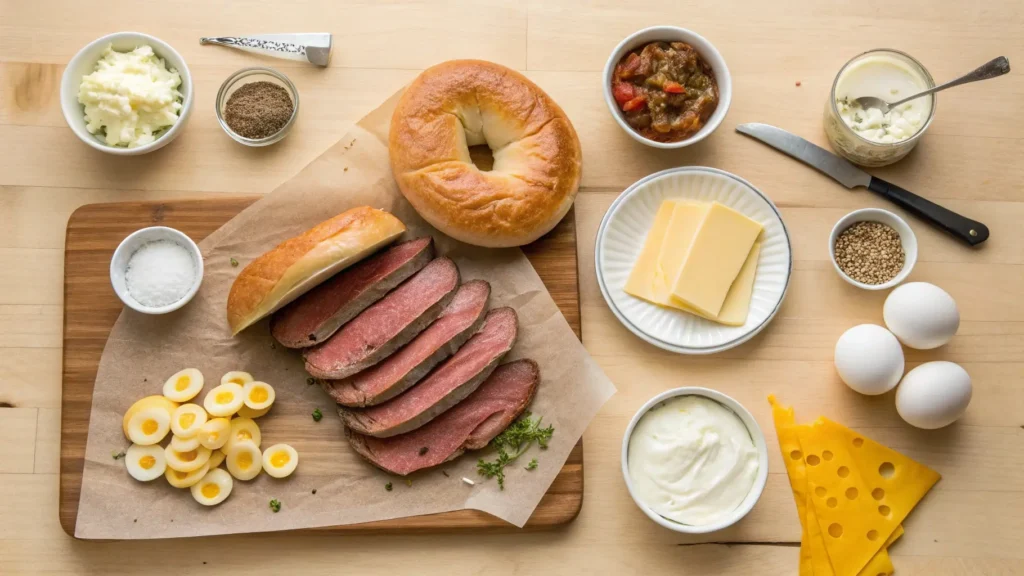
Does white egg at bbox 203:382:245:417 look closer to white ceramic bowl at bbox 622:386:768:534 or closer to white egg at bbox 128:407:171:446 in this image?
white egg at bbox 128:407:171:446

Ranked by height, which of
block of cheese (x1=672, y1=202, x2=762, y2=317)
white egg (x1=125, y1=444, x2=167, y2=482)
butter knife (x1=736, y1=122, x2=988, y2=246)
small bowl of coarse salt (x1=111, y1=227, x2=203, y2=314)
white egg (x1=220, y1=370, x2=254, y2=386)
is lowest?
white egg (x1=125, y1=444, x2=167, y2=482)

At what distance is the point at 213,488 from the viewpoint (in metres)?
2.78

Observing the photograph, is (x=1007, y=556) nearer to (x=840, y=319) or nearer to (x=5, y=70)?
(x=840, y=319)

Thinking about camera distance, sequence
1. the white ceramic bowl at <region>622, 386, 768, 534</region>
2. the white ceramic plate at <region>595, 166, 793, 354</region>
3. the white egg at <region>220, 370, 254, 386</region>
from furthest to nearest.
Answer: the white ceramic plate at <region>595, 166, 793, 354</region> < the white egg at <region>220, 370, 254, 386</region> < the white ceramic bowl at <region>622, 386, 768, 534</region>

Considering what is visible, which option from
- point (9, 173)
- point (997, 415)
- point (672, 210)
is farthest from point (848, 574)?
point (9, 173)

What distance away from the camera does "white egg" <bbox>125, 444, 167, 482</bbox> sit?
276 cm

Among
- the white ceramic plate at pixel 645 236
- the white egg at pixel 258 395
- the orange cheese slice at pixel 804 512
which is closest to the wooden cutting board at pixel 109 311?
the white ceramic plate at pixel 645 236

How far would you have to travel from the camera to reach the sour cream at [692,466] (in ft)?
9.04

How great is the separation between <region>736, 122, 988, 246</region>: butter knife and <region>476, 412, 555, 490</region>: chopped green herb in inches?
53.9

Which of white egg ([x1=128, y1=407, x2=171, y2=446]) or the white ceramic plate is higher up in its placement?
the white ceramic plate

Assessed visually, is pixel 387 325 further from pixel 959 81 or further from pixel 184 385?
pixel 959 81

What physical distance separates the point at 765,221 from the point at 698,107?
492 mm

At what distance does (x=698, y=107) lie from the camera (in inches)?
114

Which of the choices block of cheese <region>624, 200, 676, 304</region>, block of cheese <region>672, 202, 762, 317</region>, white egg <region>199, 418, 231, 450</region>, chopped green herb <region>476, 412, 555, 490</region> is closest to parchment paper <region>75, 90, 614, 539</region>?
chopped green herb <region>476, 412, 555, 490</region>
